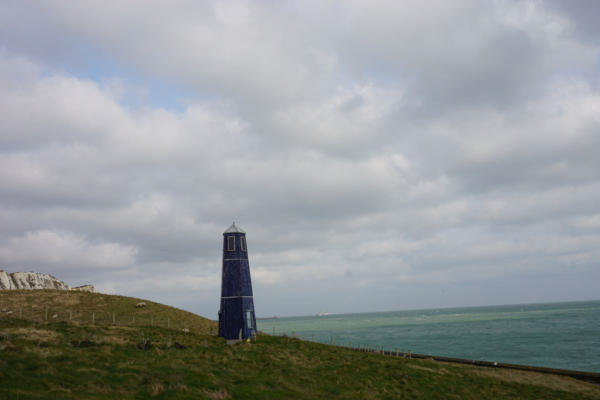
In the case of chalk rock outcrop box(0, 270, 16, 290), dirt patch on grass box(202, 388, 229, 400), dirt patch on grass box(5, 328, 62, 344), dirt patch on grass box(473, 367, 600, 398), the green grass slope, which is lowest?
dirt patch on grass box(473, 367, 600, 398)

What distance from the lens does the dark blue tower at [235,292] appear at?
45469mm

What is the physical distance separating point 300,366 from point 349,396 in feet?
23.4

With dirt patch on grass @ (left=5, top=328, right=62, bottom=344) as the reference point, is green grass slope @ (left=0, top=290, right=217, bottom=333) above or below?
above

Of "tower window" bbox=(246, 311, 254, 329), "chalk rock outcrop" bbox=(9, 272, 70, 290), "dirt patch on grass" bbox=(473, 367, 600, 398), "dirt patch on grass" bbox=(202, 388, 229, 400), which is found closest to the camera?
"dirt patch on grass" bbox=(202, 388, 229, 400)

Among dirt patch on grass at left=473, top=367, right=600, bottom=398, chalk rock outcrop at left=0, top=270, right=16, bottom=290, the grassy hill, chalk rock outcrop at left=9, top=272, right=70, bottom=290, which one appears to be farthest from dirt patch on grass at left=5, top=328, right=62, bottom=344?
chalk rock outcrop at left=9, top=272, right=70, bottom=290

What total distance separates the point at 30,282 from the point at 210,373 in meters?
88.9

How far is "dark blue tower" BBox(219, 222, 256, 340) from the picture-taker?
149 feet

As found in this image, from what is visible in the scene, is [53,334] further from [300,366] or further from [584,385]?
[584,385]

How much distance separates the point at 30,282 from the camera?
9638cm

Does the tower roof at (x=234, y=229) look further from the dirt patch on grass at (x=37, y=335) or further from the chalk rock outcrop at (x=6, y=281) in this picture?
the chalk rock outcrop at (x=6, y=281)

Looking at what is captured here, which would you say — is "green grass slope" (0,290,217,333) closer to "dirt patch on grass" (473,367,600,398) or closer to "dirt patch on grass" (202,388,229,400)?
"dirt patch on grass" (473,367,600,398)

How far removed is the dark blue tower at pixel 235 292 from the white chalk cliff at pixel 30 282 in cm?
5508

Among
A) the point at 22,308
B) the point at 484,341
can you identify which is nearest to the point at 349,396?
the point at 22,308

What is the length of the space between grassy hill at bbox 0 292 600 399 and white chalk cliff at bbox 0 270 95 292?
182 ft
